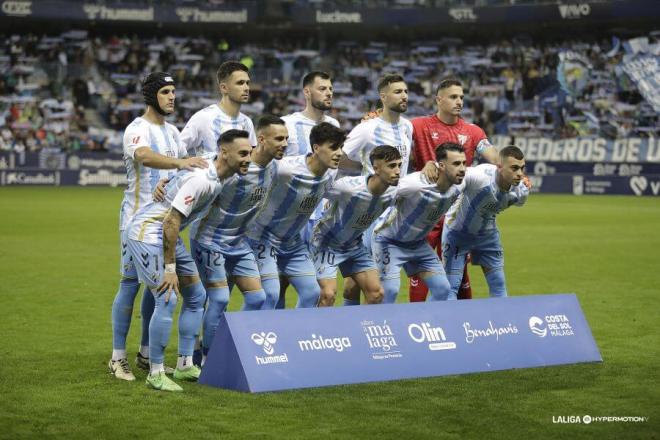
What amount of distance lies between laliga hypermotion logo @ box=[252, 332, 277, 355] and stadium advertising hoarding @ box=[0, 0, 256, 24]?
36.7m

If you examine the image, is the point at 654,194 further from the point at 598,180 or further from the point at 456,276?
the point at 456,276

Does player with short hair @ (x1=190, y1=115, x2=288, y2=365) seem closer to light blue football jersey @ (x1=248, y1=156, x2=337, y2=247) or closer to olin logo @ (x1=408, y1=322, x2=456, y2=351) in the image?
light blue football jersey @ (x1=248, y1=156, x2=337, y2=247)

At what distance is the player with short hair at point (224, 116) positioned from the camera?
9.32 m

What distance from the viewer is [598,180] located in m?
34.6

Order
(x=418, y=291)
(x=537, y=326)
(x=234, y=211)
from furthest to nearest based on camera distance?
(x=418, y=291)
(x=537, y=326)
(x=234, y=211)

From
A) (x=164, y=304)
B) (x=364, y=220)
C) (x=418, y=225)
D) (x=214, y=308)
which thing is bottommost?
(x=214, y=308)

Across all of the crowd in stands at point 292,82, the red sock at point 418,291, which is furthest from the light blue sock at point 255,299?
the crowd in stands at point 292,82

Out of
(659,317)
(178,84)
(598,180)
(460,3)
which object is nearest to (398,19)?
(460,3)

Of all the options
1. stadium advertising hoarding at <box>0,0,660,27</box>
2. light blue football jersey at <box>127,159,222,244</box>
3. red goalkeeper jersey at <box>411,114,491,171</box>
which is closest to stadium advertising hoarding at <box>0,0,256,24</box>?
stadium advertising hoarding at <box>0,0,660,27</box>

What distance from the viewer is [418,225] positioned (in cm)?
939

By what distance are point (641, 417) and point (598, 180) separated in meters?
28.6

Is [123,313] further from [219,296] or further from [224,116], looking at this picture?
[224,116]

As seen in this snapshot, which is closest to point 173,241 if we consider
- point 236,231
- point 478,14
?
point 236,231

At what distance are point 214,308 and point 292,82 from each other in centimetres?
3673
